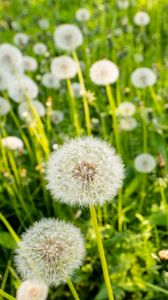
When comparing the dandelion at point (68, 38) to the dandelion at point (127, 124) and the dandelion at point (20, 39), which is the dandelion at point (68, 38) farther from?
the dandelion at point (20, 39)

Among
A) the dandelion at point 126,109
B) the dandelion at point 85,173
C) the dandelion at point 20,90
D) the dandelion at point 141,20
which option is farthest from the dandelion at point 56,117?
the dandelion at point 85,173

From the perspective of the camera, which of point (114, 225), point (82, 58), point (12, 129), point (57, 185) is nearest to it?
point (57, 185)

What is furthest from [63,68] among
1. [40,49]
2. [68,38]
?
[40,49]

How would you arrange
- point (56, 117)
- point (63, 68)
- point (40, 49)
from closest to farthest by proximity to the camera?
point (63, 68), point (56, 117), point (40, 49)

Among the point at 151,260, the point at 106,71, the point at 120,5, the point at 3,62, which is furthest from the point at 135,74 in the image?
the point at 120,5

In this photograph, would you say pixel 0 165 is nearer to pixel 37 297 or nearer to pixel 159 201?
pixel 159 201

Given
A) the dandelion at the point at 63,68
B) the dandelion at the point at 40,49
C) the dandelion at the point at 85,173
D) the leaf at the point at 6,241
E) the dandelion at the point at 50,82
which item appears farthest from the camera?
the dandelion at the point at 40,49

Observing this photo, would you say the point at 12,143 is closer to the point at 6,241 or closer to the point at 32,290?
the point at 6,241
